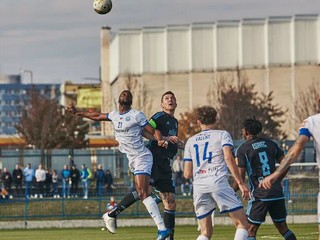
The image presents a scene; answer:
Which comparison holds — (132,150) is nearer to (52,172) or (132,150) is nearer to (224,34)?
(52,172)

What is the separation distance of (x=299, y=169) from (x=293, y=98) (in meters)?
50.4

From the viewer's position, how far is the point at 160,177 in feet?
67.9

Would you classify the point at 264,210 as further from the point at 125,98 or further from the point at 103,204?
the point at 103,204

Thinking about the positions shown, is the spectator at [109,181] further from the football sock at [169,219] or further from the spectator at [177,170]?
the football sock at [169,219]

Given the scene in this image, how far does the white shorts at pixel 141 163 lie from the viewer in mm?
20188

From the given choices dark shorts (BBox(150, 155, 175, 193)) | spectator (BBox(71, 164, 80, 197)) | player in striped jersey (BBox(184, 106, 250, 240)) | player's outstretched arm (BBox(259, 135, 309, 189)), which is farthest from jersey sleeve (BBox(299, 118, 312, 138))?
spectator (BBox(71, 164, 80, 197))

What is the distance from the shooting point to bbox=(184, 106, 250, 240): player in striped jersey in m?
16.3

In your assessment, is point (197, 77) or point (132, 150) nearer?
point (132, 150)

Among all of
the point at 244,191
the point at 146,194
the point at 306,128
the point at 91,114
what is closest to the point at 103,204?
the point at 91,114

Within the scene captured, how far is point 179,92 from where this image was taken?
102 metres

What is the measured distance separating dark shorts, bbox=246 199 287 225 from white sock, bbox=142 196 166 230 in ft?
5.77

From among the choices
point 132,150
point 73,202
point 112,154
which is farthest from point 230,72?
point 132,150

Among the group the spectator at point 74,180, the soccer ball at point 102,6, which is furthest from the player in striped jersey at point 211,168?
the spectator at point 74,180

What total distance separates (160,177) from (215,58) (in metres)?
79.9
